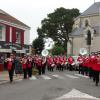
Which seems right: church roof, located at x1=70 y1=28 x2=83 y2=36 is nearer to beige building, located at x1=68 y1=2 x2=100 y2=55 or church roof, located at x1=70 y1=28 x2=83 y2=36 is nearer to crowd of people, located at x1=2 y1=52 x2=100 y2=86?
beige building, located at x1=68 y1=2 x2=100 y2=55

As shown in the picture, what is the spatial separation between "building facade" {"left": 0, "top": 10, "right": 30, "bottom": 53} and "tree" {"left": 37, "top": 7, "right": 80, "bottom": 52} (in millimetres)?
55170

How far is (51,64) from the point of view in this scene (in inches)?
1837

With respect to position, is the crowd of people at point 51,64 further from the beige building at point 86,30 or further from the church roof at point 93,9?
the church roof at point 93,9

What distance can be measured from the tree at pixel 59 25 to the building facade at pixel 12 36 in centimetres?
5517

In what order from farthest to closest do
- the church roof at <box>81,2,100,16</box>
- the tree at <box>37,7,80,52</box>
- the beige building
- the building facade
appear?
1. the tree at <box>37,7,80,52</box>
2. the church roof at <box>81,2,100,16</box>
3. the beige building
4. the building facade

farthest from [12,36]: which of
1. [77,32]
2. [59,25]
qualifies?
[59,25]

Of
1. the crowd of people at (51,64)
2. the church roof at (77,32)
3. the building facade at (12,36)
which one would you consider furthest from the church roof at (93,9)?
the crowd of people at (51,64)

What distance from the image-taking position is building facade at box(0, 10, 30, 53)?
148ft

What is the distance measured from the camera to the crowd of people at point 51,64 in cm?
2520

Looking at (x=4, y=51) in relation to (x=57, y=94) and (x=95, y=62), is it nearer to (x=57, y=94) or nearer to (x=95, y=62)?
(x=95, y=62)

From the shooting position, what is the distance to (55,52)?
313ft

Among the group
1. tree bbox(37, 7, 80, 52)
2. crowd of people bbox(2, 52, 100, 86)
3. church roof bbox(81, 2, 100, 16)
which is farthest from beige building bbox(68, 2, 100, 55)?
crowd of people bbox(2, 52, 100, 86)

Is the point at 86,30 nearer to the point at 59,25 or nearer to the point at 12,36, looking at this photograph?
the point at 59,25

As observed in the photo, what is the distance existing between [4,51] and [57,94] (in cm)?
2663
